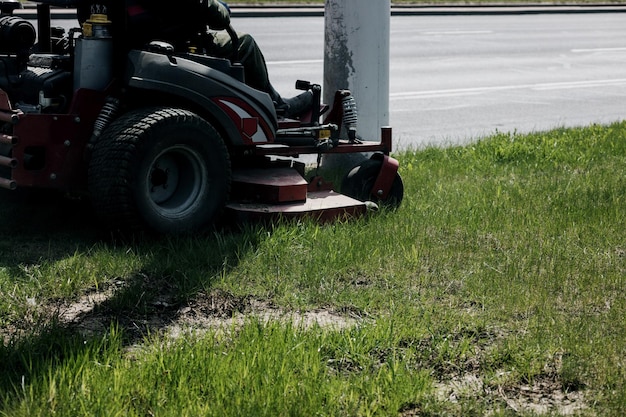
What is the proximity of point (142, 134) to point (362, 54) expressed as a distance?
2.73 metres

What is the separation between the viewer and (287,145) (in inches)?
249

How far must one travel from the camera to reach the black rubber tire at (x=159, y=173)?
5.26 meters

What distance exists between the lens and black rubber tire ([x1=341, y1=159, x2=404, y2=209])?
6.63 metres

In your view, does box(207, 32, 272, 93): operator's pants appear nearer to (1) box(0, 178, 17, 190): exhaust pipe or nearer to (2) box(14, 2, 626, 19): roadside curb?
(1) box(0, 178, 17, 190): exhaust pipe

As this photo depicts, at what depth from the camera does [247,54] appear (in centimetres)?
624

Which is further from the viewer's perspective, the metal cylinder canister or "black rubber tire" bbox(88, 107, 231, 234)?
the metal cylinder canister

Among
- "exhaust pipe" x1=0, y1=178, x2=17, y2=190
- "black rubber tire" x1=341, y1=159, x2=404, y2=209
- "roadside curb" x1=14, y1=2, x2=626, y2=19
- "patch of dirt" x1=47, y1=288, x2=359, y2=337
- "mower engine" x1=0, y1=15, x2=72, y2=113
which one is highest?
"roadside curb" x1=14, y1=2, x2=626, y2=19

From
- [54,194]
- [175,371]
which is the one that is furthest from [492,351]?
[54,194]

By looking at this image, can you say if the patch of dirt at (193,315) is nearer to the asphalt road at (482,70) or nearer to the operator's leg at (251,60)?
the operator's leg at (251,60)

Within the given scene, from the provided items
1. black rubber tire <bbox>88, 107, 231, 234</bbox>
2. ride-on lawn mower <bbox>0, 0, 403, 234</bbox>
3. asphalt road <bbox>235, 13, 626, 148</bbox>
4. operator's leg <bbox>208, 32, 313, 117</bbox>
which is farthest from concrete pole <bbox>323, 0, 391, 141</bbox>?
black rubber tire <bbox>88, 107, 231, 234</bbox>

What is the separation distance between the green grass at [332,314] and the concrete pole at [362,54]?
1.06 metres

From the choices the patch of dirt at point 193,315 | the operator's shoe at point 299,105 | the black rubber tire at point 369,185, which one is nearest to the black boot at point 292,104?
the operator's shoe at point 299,105

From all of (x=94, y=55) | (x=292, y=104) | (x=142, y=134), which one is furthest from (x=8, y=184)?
(x=292, y=104)

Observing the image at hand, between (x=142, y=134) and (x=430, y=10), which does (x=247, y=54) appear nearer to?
(x=142, y=134)
